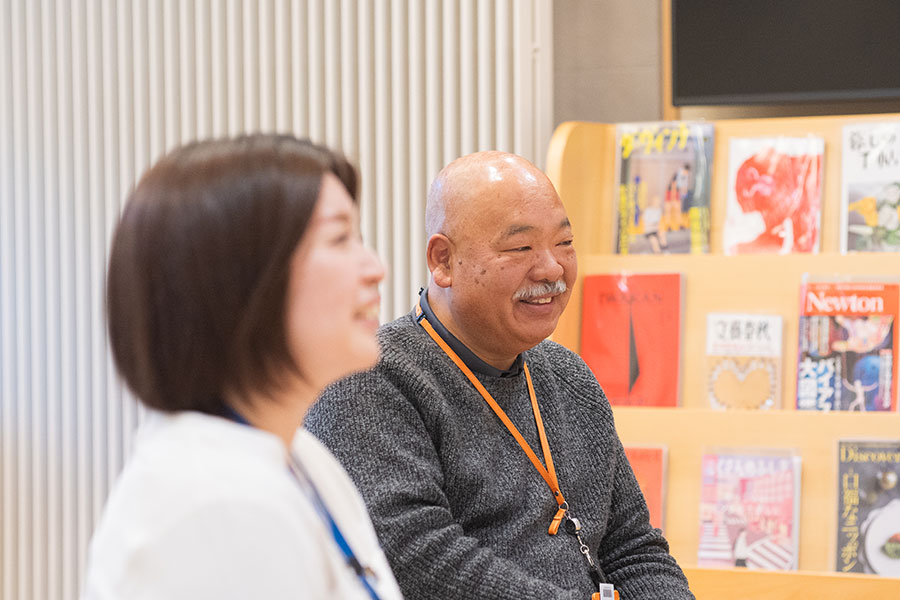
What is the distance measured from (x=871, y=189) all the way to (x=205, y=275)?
2181 millimetres

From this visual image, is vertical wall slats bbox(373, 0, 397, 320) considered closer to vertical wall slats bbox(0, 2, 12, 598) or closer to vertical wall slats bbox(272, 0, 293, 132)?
vertical wall slats bbox(272, 0, 293, 132)

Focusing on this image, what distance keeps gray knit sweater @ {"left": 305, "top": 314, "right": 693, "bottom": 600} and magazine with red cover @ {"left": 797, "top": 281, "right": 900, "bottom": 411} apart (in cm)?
81

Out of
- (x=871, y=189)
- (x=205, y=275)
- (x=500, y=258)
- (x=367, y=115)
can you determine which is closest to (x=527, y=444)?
(x=500, y=258)

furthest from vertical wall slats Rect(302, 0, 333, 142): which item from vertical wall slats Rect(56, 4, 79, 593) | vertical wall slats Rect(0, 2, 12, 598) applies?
vertical wall slats Rect(0, 2, 12, 598)

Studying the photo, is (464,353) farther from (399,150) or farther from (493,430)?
(399,150)

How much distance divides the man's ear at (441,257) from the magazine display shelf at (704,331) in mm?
799

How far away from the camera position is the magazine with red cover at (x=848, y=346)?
254cm

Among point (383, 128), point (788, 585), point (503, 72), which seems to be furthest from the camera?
point (383, 128)

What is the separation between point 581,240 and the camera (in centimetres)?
275

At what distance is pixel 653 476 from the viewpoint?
256cm

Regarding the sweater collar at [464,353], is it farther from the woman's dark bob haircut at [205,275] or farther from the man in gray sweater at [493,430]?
the woman's dark bob haircut at [205,275]

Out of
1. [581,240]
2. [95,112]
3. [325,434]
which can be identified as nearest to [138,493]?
[325,434]

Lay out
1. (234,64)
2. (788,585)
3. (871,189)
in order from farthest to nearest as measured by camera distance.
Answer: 1. (234,64)
2. (871,189)
3. (788,585)

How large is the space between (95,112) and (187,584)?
2.97 metres
